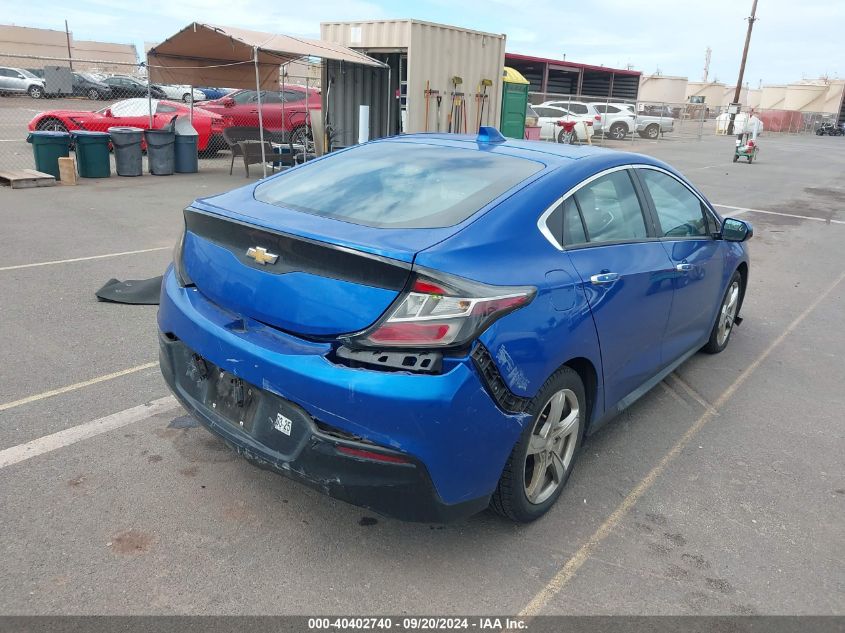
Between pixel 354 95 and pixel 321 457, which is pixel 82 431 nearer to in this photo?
pixel 321 457

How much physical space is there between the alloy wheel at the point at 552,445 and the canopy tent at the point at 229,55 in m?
10.7

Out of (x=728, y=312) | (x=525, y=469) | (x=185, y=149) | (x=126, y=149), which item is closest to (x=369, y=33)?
(x=185, y=149)

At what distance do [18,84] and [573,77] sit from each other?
104 feet

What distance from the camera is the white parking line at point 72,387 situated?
3824 millimetres

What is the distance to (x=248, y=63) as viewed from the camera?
50.6 ft

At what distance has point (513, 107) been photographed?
18.7 m

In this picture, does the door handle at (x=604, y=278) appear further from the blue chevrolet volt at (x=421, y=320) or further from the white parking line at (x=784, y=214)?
the white parking line at (x=784, y=214)

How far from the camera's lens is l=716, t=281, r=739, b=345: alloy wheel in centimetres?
514

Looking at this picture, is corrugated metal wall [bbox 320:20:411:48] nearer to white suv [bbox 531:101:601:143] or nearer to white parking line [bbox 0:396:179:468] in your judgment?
white suv [bbox 531:101:601:143]

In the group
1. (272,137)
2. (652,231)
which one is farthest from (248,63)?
(652,231)

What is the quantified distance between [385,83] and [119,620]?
15.6 meters

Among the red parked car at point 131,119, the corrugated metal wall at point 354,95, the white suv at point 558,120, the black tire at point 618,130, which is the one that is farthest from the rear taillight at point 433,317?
the black tire at point 618,130

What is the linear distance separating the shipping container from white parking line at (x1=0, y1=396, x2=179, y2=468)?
11.7m

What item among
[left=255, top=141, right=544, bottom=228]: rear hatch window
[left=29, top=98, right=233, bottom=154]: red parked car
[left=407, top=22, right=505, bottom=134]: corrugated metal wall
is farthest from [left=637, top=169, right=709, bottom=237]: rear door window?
[left=29, top=98, right=233, bottom=154]: red parked car
